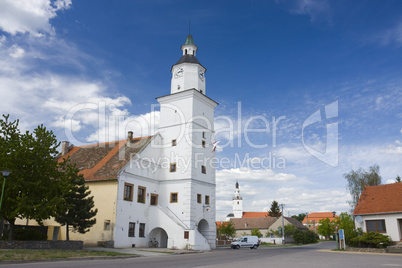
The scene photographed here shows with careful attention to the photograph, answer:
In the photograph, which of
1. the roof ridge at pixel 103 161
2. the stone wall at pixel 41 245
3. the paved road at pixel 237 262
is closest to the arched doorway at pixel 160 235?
the roof ridge at pixel 103 161

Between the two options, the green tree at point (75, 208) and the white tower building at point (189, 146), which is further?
the white tower building at point (189, 146)

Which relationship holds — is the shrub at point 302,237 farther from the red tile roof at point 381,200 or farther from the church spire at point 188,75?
the church spire at point 188,75

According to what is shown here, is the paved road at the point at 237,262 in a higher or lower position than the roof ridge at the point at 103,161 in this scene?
lower

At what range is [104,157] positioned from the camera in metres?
37.8

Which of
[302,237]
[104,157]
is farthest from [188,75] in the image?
[302,237]


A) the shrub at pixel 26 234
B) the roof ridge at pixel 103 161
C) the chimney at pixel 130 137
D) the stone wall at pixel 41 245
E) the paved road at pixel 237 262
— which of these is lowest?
the paved road at pixel 237 262

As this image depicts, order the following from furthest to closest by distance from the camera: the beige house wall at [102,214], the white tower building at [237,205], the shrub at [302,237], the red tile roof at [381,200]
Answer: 1. the white tower building at [237,205]
2. the shrub at [302,237]
3. the red tile roof at [381,200]
4. the beige house wall at [102,214]

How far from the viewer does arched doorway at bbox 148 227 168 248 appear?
1396 inches

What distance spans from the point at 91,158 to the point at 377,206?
1265 inches

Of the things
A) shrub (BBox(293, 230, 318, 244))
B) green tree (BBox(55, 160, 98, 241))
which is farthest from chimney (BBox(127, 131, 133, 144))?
shrub (BBox(293, 230, 318, 244))

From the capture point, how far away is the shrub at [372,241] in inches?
1184

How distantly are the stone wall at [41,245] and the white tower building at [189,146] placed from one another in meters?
12.5

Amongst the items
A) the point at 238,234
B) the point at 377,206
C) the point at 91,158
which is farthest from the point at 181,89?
the point at 238,234

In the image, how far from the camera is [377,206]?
35344 millimetres
